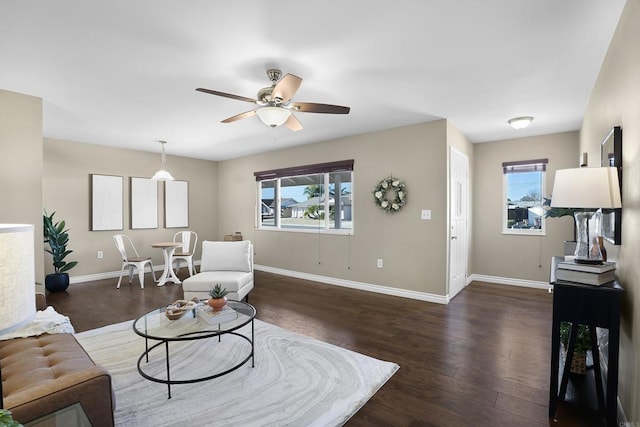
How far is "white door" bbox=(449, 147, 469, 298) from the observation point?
438cm

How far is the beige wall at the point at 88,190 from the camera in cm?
522

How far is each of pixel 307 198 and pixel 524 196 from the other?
12.0ft

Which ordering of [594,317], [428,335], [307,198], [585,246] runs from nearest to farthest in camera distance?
1. [594,317]
2. [585,246]
3. [428,335]
4. [307,198]

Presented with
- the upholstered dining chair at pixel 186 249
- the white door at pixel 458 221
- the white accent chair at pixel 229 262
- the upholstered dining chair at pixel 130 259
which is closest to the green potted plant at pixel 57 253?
the upholstered dining chair at pixel 130 259

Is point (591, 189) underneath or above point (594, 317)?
above

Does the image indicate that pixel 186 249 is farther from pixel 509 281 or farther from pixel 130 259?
pixel 509 281

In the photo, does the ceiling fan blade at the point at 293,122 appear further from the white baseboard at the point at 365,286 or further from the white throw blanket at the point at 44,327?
the white baseboard at the point at 365,286

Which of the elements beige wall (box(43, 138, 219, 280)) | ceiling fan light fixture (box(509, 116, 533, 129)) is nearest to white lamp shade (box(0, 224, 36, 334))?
ceiling fan light fixture (box(509, 116, 533, 129))

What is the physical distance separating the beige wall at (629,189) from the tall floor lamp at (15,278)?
2.58 m

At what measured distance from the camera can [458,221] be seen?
4.72m

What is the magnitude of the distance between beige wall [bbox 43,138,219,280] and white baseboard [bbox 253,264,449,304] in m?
2.65

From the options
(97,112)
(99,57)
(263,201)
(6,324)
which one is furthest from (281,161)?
(6,324)

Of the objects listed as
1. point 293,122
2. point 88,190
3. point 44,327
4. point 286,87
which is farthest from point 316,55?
point 88,190

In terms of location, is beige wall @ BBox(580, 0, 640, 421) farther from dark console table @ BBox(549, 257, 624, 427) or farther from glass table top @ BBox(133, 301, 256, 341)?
glass table top @ BBox(133, 301, 256, 341)
